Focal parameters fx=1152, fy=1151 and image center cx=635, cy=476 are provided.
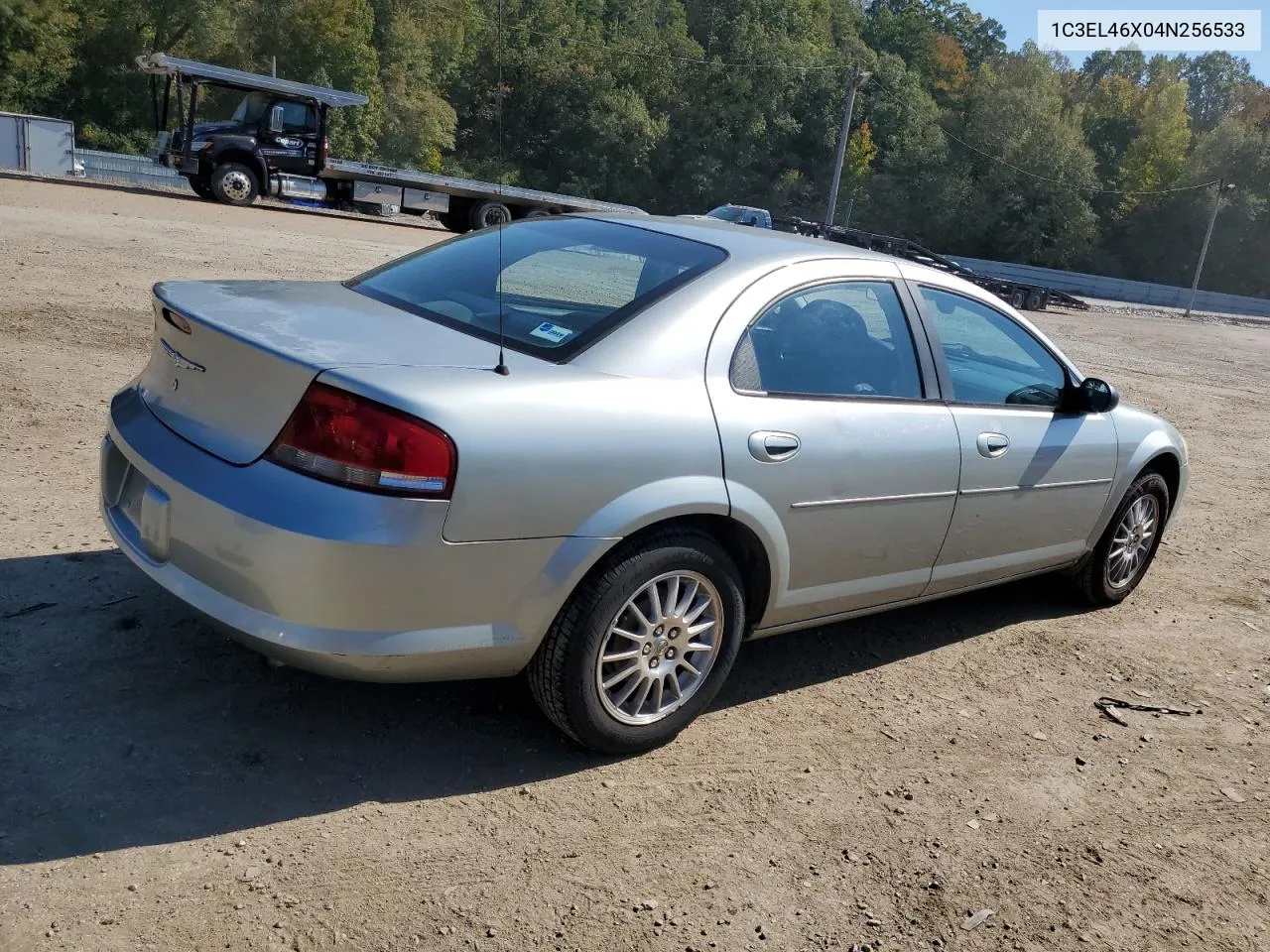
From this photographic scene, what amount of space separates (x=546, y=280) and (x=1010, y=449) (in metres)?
1.88

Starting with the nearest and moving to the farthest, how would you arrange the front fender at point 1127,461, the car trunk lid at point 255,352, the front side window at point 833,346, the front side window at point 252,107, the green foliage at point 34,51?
the car trunk lid at point 255,352
the front side window at point 833,346
the front fender at point 1127,461
the front side window at point 252,107
the green foliage at point 34,51

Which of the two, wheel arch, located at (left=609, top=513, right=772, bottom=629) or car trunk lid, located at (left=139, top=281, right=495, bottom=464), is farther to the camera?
wheel arch, located at (left=609, top=513, right=772, bottom=629)

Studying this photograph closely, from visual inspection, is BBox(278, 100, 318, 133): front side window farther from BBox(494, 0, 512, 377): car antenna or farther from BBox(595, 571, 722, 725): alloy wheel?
BBox(595, 571, 722, 725): alloy wheel

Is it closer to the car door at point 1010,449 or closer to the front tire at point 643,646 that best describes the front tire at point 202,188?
the car door at point 1010,449

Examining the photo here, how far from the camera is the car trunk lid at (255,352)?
299cm

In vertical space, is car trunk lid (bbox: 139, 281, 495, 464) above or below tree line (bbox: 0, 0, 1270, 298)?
below

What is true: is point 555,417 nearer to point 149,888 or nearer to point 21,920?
point 149,888

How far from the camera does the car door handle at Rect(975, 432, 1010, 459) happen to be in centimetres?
425

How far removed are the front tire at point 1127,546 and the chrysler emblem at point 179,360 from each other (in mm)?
3890

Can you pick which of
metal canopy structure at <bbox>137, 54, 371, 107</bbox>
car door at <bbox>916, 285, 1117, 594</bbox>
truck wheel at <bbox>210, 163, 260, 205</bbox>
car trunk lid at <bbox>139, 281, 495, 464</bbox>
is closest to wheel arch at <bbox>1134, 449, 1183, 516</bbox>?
car door at <bbox>916, 285, 1117, 594</bbox>

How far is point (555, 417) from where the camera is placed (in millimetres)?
3070

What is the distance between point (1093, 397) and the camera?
4777 millimetres

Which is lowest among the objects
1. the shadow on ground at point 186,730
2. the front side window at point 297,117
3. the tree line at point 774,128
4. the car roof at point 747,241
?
the shadow on ground at point 186,730

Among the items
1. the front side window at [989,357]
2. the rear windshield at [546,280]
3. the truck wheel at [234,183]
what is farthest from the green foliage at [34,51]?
the front side window at [989,357]
